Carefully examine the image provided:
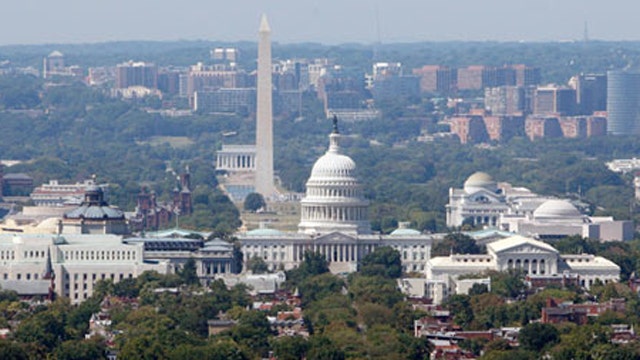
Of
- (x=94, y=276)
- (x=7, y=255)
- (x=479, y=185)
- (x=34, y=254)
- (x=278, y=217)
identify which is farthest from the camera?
(x=479, y=185)

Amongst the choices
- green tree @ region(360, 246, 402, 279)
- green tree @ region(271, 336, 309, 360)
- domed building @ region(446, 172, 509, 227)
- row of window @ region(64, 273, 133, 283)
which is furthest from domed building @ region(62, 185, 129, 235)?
green tree @ region(271, 336, 309, 360)

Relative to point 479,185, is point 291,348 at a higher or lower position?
higher

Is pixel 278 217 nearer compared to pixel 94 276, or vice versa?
pixel 94 276

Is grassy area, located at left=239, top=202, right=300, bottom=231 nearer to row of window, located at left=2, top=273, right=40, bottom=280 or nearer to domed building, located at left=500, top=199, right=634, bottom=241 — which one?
domed building, located at left=500, top=199, right=634, bottom=241

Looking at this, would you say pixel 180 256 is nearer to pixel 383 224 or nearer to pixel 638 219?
pixel 383 224

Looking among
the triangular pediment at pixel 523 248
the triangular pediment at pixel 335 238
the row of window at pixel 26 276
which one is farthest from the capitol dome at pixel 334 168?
the row of window at pixel 26 276

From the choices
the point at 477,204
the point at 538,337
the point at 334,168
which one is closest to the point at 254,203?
the point at 477,204

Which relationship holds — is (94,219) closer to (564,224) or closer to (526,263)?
(526,263)
